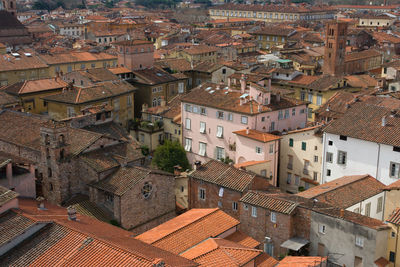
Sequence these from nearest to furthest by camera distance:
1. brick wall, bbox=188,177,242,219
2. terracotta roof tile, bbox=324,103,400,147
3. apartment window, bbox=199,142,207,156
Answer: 1. brick wall, bbox=188,177,242,219
2. terracotta roof tile, bbox=324,103,400,147
3. apartment window, bbox=199,142,207,156

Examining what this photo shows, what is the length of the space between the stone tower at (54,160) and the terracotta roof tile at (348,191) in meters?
18.5

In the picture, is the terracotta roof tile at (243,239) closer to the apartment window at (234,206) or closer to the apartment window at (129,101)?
the apartment window at (234,206)

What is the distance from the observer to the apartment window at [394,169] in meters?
41.7

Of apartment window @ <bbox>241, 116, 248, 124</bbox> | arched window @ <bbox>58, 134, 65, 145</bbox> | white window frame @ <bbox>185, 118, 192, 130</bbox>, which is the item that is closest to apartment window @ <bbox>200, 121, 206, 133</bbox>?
white window frame @ <bbox>185, 118, 192, 130</bbox>

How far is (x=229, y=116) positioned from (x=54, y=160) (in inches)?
866

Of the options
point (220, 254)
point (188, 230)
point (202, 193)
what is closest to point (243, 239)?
point (188, 230)

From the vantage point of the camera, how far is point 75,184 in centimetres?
3981

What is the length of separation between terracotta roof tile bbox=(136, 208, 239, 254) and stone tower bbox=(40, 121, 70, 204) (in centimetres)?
870

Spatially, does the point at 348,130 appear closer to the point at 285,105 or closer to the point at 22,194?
the point at 285,105

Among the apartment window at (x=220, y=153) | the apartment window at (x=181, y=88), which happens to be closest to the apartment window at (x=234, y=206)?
the apartment window at (x=220, y=153)

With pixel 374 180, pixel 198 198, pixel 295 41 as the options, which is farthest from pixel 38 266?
pixel 295 41

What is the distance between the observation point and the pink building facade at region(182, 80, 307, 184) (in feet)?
175

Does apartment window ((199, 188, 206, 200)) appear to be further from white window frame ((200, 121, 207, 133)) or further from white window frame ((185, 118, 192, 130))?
white window frame ((185, 118, 192, 130))

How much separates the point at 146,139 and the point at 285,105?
17.1 m
